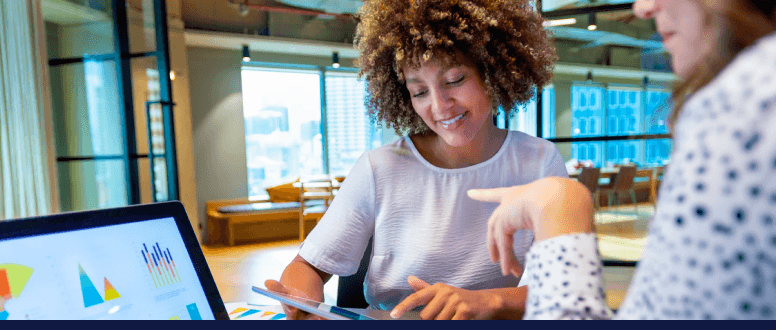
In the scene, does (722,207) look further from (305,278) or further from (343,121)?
(343,121)

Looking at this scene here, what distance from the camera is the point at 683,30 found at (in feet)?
0.82

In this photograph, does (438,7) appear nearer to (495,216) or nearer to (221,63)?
(495,216)

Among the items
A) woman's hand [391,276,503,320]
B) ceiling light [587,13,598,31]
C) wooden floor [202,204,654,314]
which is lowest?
wooden floor [202,204,654,314]

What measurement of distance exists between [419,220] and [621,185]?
2068mm

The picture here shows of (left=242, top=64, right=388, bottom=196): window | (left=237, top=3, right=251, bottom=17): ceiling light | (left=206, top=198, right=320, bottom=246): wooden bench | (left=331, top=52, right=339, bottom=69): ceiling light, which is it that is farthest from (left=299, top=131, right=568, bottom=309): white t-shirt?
(left=242, top=64, right=388, bottom=196): window

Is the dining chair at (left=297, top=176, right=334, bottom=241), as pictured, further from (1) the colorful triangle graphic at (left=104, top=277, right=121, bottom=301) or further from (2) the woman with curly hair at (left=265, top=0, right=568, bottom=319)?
(1) the colorful triangle graphic at (left=104, top=277, right=121, bottom=301)

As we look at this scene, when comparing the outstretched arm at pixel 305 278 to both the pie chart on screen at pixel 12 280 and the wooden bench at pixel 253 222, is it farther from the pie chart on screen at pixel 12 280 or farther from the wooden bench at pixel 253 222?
the wooden bench at pixel 253 222

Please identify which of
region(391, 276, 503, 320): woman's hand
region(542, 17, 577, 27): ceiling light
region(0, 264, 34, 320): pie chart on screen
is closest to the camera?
region(0, 264, 34, 320): pie chart on screen

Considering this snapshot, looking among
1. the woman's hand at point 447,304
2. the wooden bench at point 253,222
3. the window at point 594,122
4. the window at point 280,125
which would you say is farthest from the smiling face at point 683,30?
the window at point 280,125

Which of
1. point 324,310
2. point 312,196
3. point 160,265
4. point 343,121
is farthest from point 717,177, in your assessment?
point 343,121

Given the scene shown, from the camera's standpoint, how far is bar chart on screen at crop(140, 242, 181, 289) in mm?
594

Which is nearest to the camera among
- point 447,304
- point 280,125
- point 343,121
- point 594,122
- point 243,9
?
point 447,304

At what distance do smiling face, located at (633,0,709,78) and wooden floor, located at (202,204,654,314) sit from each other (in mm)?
1727

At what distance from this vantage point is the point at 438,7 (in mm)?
931
